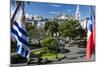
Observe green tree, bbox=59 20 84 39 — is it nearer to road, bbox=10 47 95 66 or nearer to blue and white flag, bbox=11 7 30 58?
road, bbox=10 47 95 66

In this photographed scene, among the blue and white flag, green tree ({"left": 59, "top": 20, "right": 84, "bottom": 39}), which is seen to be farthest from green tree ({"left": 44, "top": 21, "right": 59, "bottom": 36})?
the blue and white flag

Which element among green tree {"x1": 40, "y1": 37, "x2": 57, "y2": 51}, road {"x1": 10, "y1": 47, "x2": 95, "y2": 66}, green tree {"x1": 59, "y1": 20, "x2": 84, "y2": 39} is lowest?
road {"x1": 10, "y1": 47, "x2": 95, "y2": 66}

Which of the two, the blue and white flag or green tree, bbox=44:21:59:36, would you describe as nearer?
the blue and white flag

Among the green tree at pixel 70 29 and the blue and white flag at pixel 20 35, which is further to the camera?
the green tree at pixel 70 29

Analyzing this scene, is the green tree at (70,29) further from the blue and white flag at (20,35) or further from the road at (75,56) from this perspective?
the blue and white flag at (20,35)

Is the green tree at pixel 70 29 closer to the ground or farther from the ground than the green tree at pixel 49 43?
farther from the ground

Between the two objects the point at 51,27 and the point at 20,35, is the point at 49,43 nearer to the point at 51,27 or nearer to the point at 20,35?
the point at 51,27

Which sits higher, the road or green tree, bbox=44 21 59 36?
green tree, bbox=44 21 59 36

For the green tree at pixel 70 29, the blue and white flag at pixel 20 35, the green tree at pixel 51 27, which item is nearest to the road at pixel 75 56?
the green tree at pixel 70 29

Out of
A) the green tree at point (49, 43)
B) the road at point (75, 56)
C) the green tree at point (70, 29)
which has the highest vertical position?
the green tree at point (70, 29)
